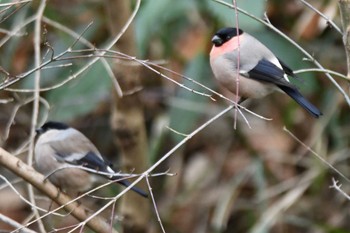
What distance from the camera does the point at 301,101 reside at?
271 cm

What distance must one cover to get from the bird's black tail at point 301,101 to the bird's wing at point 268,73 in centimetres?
4

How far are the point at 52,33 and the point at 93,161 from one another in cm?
194

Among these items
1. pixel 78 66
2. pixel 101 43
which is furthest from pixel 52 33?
pixel 78 66

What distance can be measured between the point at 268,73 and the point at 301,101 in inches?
6.7

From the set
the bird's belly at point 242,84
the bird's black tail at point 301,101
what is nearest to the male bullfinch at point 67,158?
the bird's belly at point 242,84

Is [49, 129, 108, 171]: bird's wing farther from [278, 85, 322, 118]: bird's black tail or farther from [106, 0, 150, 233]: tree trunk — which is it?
[278, 85, 322, 118]: bird's black tail

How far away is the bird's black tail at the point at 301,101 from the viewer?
2.67 m

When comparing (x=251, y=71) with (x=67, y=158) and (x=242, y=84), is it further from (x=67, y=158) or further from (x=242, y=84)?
(x=67, y=158)

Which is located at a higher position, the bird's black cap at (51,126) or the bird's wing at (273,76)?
the bird's wing at (273,76)

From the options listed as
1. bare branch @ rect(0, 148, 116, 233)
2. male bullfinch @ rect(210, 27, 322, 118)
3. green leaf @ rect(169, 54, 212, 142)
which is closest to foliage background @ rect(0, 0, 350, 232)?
green leaf @ rect(169, 54, 212, 142)

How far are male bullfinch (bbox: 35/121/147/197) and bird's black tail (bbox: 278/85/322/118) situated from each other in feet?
2.38

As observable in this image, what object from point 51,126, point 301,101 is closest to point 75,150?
point 51,126

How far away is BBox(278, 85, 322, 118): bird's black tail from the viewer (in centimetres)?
267

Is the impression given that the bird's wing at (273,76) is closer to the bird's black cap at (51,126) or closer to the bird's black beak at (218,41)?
the bird's black beak at (218,41)
